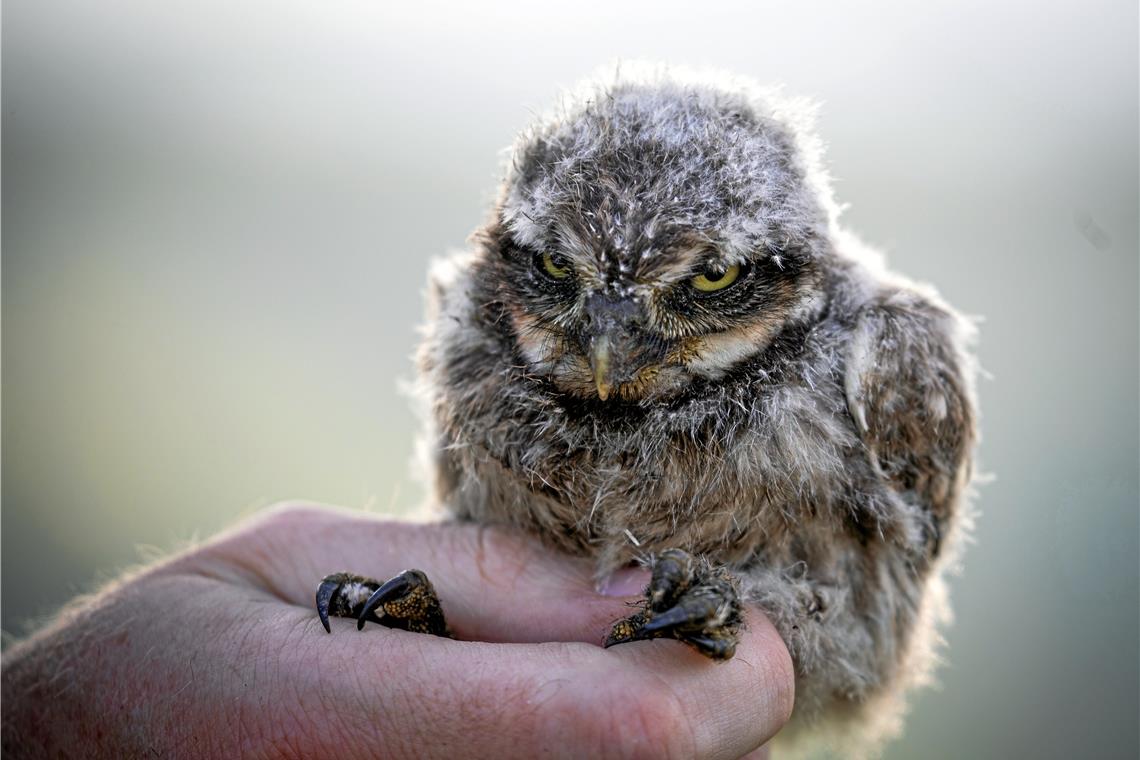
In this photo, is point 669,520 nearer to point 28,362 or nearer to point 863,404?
point 863,404

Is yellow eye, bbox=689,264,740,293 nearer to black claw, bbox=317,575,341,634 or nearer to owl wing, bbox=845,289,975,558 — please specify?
owl wing, bbox=845,289,975,558

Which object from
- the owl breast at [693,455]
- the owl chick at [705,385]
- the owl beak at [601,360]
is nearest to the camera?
the owl beak at [601,360]

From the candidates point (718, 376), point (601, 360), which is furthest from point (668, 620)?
point (718, 376)

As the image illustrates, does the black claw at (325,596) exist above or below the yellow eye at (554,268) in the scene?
below

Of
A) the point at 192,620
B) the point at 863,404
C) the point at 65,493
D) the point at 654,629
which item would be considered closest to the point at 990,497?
the point at 863,404

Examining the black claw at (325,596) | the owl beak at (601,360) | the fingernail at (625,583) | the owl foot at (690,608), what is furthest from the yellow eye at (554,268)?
the black claw at (325,596)

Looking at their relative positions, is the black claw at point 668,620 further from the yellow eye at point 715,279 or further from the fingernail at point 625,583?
the yellow eye at point 715,279

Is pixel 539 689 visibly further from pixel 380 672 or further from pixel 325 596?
pixel 325 596
